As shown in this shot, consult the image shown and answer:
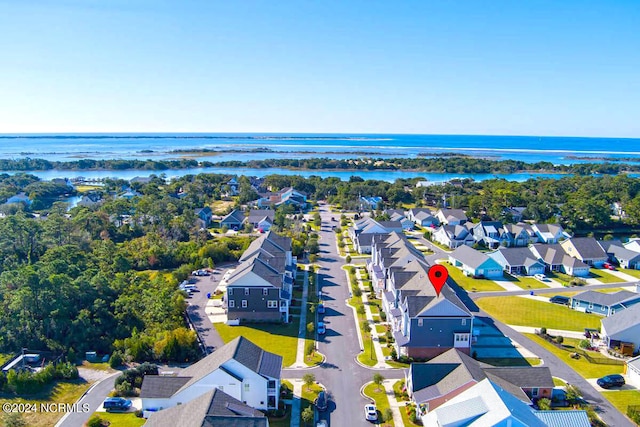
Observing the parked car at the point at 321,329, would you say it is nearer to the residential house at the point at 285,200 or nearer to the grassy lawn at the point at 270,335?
the grassy lawn at the point at 270,335

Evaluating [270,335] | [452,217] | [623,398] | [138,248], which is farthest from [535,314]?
[138,248]

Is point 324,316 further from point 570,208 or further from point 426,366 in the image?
point 570,208

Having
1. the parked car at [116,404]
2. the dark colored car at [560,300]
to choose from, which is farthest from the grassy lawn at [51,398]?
the dark colored car at [560,300]

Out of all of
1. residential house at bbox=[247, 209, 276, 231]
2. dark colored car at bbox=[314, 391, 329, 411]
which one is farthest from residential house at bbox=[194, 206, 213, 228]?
dark colored car at bbox=[314, 391, 329, 411]

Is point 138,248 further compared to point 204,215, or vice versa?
point 204,215

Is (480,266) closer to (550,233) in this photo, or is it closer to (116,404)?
(550,233)
